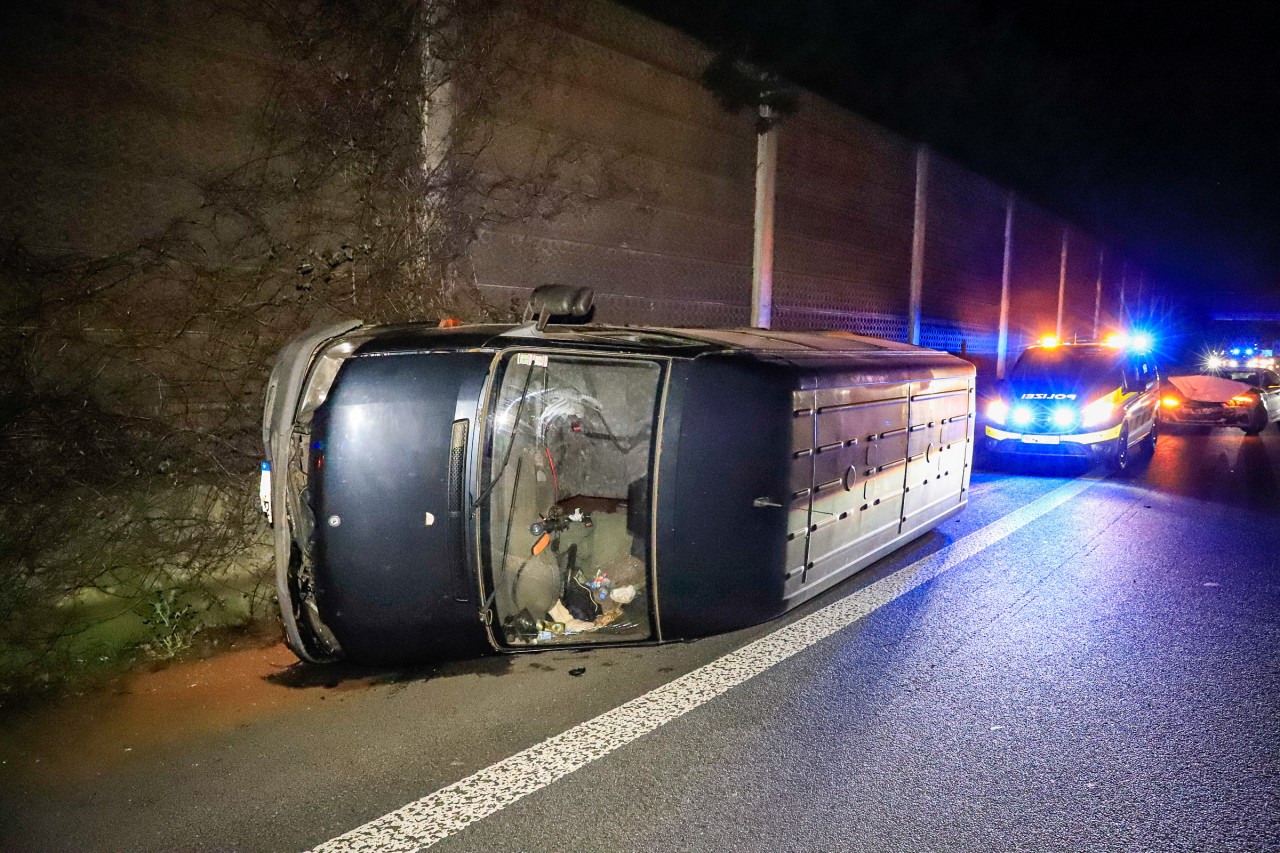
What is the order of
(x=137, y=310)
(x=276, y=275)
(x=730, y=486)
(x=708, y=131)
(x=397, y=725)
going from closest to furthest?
1. (x=397, y=725)
2. (x=730, y=486)
3. (x=137, y=310)
4. (x=276, y=275)
5. (x=708, y=131)

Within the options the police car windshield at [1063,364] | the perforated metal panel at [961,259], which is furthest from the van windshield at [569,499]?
the perforated metal panel at [961,259]

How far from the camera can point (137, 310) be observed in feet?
16.9

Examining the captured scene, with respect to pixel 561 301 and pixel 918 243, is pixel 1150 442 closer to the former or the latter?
pixel 918 243

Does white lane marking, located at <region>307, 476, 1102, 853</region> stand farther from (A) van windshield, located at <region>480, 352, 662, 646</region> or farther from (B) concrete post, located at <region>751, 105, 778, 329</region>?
(B) concrete post, located at <region>751, 105, 778, 329</region>

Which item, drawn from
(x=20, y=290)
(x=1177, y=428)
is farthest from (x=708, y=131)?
(x=1177, y=428)

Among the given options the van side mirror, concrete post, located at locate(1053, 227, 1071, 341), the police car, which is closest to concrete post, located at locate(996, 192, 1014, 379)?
concrete post, located at locate(1053, 227, 1071, 341)

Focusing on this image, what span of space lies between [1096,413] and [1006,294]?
366 inches

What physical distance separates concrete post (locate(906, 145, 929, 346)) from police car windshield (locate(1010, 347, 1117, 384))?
124 inches

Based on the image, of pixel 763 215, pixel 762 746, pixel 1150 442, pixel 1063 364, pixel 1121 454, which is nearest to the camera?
pixel 762 746

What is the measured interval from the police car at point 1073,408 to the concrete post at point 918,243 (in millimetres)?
3247

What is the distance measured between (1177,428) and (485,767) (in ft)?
55.9

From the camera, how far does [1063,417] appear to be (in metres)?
10.0

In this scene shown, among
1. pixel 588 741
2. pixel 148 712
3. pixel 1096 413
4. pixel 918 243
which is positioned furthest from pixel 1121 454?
pixel 148 712

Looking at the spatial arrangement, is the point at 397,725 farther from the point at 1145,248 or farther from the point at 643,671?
the point at 1145,248
